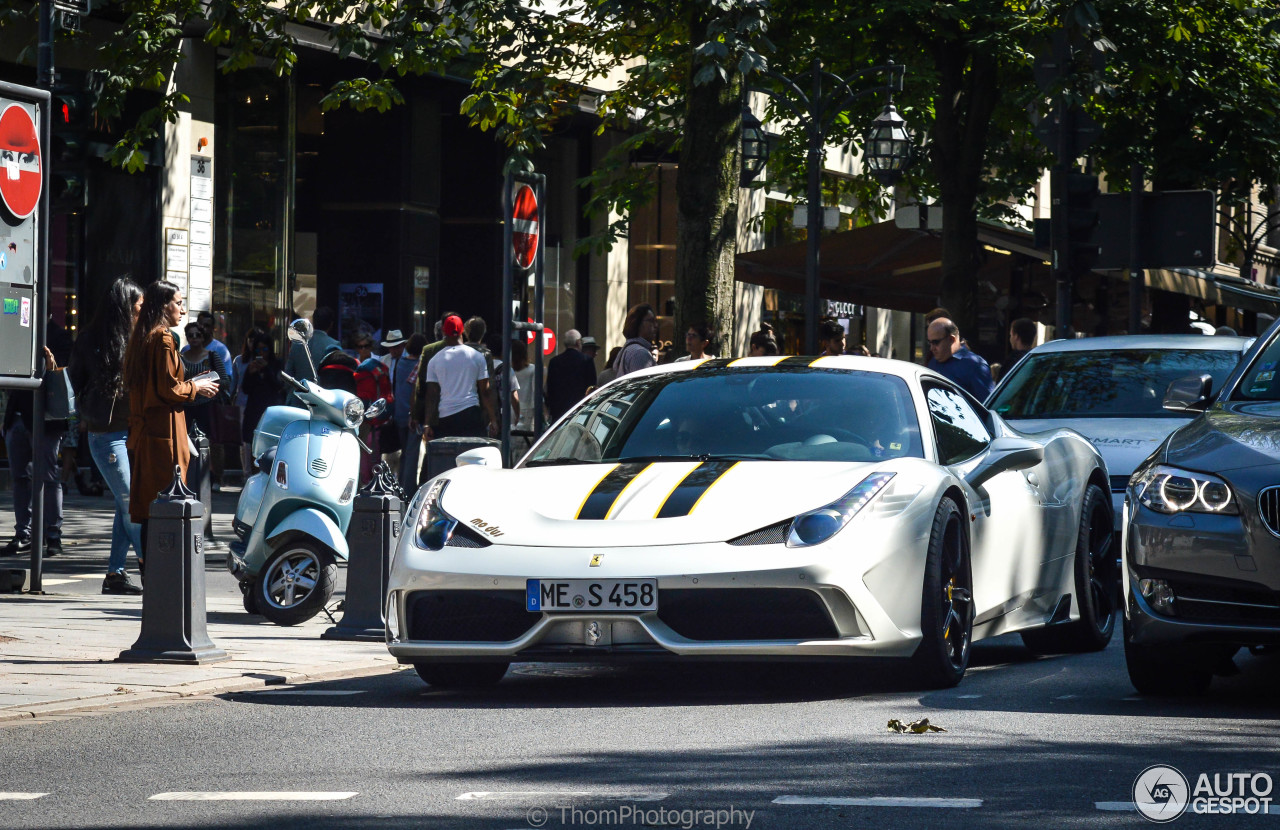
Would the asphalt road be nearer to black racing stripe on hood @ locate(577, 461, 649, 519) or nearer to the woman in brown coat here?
black racing stripe on hood @ locate(577, 461, 649, 519)

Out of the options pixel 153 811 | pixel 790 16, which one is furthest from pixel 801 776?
pixel 790 16

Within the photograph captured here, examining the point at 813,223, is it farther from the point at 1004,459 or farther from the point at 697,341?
the point at 1004,459

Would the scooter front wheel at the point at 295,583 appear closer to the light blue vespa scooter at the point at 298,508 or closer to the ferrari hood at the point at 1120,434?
the light blue vespa scooter at the point at 298,508

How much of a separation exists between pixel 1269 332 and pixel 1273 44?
20901 mm

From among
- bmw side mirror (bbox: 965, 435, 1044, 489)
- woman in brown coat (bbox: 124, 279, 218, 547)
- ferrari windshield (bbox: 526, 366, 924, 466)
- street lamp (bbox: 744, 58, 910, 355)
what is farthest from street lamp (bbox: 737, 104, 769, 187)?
ferrari windshield (bbox: 526, 366, 924, 466)

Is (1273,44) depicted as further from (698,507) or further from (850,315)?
(698,507)

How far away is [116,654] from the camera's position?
9.31 metres

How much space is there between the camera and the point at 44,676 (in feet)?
27.7

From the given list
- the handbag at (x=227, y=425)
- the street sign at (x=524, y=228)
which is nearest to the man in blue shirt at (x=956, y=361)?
the street sign at (x=524, y=228)

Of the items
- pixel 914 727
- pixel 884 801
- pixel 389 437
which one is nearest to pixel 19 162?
pixel 914 727

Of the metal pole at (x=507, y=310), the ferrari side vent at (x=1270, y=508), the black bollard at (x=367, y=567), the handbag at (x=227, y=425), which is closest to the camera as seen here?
the ferrari side vent at (x=1270, y=508)

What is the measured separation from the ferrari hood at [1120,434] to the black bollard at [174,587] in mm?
4878

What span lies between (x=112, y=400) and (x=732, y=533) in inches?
239

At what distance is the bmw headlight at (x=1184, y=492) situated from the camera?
7.11 meters
